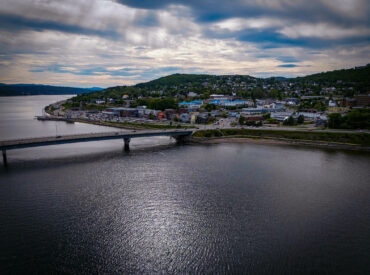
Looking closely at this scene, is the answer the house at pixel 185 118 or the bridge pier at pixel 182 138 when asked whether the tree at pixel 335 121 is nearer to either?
the bridge pier at pixel 182 138

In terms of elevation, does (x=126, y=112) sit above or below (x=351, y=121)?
above

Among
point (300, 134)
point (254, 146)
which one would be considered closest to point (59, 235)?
point (254, 146)

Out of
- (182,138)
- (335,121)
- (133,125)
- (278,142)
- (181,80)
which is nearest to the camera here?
(278,142)

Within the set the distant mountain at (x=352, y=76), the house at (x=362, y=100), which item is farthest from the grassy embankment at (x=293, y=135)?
the distant mountain at (x=352, y=76)

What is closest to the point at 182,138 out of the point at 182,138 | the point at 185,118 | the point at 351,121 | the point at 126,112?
the point at 182,138

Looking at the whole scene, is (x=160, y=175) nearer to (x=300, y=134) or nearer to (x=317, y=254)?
(x=317, y=254)

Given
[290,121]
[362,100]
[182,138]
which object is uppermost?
[362,100]

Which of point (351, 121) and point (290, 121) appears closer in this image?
point (351, 121)

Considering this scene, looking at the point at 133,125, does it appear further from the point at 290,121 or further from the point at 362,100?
the point at 362,100
